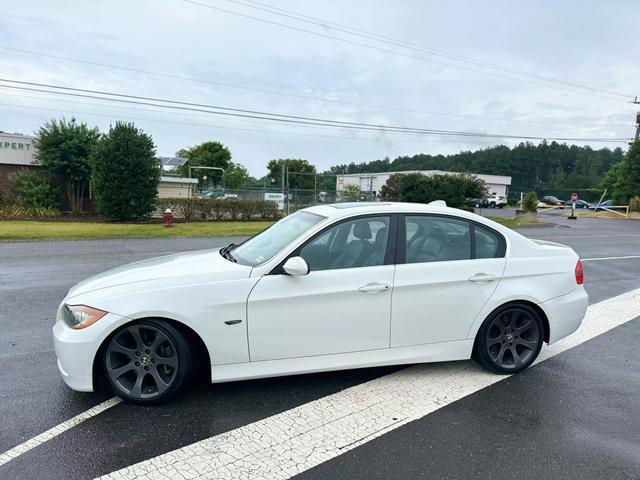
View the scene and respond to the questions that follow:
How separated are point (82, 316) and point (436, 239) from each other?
2.91 m

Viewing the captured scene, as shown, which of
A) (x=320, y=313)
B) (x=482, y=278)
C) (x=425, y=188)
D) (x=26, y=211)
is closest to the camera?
(x=320, y=313)

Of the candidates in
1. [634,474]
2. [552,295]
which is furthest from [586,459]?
[552,295]

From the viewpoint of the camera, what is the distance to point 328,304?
11.4 feet

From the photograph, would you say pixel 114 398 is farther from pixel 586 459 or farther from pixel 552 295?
pixel 552 295

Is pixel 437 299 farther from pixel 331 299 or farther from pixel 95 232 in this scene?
pixel 95 232

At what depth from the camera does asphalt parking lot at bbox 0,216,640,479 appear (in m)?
2.64

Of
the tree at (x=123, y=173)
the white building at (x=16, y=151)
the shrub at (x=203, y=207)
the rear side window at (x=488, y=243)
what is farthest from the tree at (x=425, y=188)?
the rear side window at (x=488, y=243)

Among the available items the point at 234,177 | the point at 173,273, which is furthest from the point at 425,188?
the point at 234,177

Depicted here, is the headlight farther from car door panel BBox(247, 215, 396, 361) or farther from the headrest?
the headrest

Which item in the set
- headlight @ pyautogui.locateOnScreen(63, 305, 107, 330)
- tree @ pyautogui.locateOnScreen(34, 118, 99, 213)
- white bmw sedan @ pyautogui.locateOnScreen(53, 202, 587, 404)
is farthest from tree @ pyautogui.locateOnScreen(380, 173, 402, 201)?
headlight @ pyautogui.locateOnScreen(63, 305, 107, 330)

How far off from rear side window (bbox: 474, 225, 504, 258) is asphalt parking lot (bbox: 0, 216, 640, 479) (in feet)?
3.58

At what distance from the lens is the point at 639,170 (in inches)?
1698

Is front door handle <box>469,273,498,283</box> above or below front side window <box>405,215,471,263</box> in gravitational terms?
below

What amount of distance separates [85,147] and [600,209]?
45.3 meters
